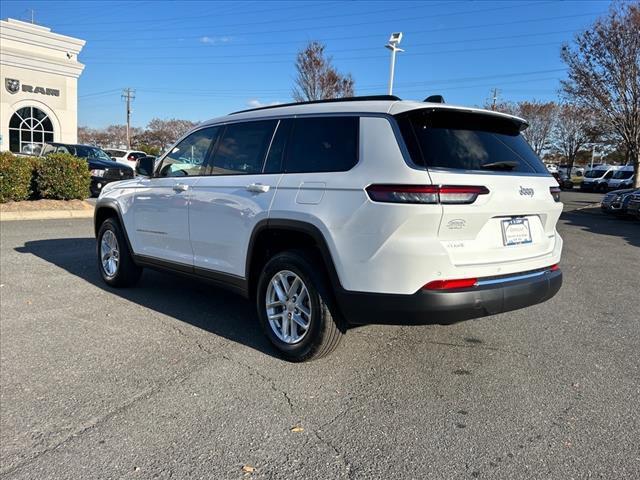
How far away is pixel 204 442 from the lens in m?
2.85

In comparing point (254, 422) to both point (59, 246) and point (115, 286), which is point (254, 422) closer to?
point (115, 286)

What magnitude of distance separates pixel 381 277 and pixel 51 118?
30163mm

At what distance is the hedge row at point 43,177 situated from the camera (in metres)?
12.2

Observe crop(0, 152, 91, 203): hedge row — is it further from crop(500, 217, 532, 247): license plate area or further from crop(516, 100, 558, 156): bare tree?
crop(516, 100, 558, 156): bare tree

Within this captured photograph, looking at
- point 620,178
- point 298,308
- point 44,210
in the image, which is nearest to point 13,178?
point 44,210

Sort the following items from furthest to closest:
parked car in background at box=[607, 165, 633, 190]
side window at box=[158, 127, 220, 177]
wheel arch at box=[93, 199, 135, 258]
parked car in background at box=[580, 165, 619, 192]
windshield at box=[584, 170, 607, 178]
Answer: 1. windshield at box=[584, 170, 607, 178]
2. parked car in background at box=[580, 165, 619, 192]
3. parked car in background at box=[607, 165, 633, 190]
4. wheel arch at box=[93, 199, 135, 258]
5. side window at box=[158, 127, 220, 177]

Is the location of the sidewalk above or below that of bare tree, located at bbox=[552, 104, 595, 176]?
below

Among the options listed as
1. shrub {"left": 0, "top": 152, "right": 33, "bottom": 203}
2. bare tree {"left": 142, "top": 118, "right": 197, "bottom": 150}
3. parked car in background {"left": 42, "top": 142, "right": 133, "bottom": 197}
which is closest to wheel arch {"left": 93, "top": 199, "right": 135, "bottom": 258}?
shrub {"left": 0, "top": 152, "right": 33, "bottom": 203}

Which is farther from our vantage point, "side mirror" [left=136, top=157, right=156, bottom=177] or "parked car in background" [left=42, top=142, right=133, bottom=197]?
"parked car in background" [left=42, top=142, right=133, bottom=197]

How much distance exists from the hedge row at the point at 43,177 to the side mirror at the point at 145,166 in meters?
8.22

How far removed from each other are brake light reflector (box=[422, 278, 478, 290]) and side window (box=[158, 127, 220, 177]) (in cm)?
253

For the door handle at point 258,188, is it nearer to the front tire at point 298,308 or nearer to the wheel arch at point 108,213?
the front tire at point 298,308

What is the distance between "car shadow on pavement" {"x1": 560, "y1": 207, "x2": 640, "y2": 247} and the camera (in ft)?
41.7

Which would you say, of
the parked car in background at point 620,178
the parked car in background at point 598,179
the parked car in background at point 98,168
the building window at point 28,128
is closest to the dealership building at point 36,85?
the building window at point 28,128
